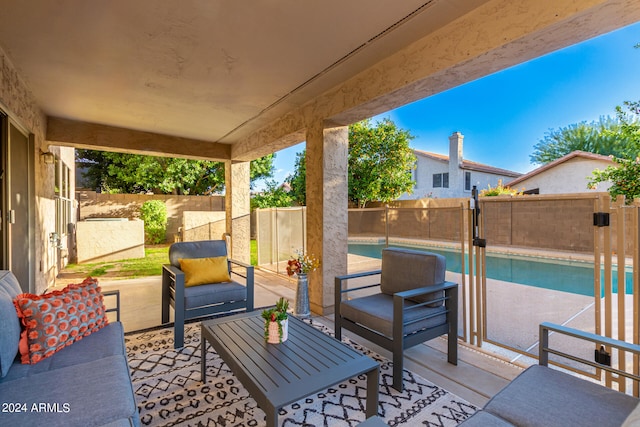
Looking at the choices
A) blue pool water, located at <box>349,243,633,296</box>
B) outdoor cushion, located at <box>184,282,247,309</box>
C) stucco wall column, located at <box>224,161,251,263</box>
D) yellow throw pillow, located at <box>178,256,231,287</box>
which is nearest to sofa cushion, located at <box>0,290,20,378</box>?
outdoor cushion, located at <box>184,282,247,309</box>

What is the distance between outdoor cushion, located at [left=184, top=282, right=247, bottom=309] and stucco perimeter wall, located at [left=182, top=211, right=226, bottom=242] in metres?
5.38

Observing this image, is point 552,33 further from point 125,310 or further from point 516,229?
point 125,310

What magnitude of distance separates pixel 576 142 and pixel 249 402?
2418 centimetres

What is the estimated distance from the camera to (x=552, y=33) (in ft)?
6.57

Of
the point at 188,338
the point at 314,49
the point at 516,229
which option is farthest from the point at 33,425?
the point at 516,229

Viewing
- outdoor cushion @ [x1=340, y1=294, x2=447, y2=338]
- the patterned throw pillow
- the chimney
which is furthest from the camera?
the chimney

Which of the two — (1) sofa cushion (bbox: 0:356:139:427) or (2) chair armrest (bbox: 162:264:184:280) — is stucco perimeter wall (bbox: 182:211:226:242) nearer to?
(2) chair armrest (bbox: 162:264:184:280)

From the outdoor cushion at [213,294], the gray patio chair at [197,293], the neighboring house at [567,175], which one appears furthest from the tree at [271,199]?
the neighboring house at [567,175]

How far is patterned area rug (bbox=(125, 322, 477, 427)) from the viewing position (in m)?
1.92

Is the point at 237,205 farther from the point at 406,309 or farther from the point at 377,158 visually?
→ the point at 377,158

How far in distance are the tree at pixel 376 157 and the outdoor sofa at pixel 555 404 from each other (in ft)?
32.2

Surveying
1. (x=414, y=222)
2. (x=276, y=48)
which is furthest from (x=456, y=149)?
(x=276, y=48)

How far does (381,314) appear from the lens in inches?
98.3

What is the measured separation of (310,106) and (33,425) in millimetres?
3853
